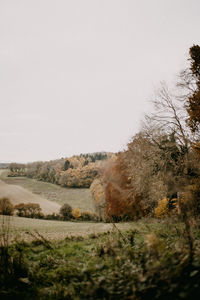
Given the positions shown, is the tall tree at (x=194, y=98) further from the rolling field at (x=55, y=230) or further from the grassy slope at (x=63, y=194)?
the grassy slope at (x=63, y=194)

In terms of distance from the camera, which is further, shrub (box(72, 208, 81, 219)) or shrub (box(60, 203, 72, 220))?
shrub (box(72, 208, 81, 219))

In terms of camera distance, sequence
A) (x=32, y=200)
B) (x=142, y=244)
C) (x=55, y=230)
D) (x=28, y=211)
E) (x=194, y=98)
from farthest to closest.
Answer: (x=32, y=200)
(x=28, y=211)
(x=55, y=230)
(x=194, y=98)
(x=142, y=244)

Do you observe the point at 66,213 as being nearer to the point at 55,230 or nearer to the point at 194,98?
the point at 55,230

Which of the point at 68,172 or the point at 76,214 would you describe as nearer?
the point at 76,214

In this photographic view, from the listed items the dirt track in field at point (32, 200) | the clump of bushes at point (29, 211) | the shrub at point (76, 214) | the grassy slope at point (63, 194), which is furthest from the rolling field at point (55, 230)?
the grassy slope at point (63, 194)

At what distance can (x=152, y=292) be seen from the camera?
7.72ft

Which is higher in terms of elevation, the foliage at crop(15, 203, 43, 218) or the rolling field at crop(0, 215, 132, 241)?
the rolling field at crop(0, 215, 132, 241)

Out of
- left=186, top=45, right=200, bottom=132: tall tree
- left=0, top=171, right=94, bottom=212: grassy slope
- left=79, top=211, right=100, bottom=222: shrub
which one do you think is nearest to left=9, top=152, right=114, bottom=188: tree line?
left=0, top=171, right=94, bottom=212: grassy slope

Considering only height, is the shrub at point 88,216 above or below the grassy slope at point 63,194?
below

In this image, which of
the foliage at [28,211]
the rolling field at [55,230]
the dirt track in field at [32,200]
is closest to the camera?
the rolling field at [55,230]

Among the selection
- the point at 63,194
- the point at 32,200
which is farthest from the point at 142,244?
the point at 63,194

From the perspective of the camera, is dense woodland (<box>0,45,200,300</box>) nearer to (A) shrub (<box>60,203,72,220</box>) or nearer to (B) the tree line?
(A) shrub (<box>60,203,72,220</box>)

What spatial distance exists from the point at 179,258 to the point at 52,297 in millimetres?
2760

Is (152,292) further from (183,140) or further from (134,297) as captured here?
(183,140)
